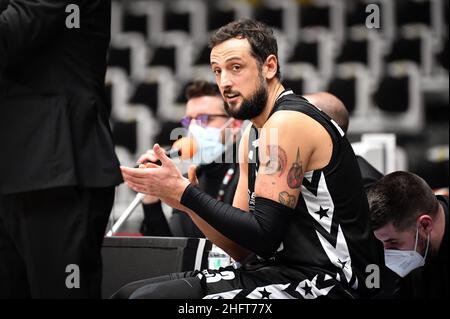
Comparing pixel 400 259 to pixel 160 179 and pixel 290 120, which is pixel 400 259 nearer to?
pixel 290 120

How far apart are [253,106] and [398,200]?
0.89 metres

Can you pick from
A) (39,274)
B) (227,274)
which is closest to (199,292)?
(227,274)

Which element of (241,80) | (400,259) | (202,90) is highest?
(241,80)

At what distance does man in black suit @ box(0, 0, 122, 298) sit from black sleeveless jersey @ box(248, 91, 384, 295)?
2.00 ft

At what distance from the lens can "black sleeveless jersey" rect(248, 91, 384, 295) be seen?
109 inches

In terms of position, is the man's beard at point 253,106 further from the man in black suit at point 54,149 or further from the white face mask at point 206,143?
the white face mask at point 206,143

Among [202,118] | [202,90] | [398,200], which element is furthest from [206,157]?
[398,200]

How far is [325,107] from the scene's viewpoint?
12.6 ft

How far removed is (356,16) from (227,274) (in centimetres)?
677

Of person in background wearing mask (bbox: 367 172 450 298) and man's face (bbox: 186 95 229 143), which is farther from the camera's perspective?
man's face (bbox: 186 95 229 143)

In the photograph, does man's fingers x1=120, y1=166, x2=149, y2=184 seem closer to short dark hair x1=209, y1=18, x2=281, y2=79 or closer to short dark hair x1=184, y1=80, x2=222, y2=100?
short dark hair x1=209, y1=18, x2=281, y2=79

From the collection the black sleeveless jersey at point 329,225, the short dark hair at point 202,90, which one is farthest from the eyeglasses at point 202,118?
the black sleeveless jersey at point 329,225

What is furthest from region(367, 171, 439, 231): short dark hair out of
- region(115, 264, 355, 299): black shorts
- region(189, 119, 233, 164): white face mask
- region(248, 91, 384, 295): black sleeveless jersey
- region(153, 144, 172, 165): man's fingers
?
region(153, 144, 172, 165): man's fingers

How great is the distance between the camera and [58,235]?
8.39 feet
